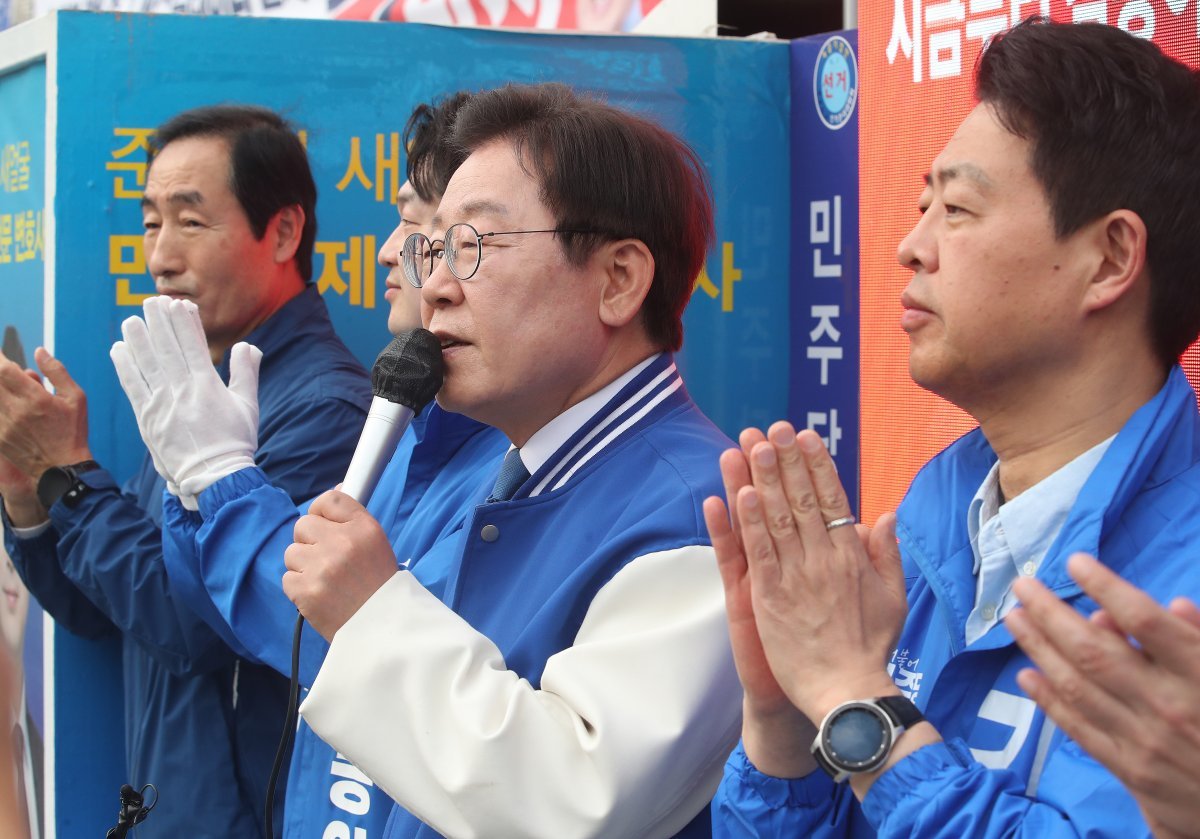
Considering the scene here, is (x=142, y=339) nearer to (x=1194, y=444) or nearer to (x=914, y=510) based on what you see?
(x=914, y=510)

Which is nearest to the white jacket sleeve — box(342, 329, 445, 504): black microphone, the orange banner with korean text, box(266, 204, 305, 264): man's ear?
box(342, 329, 445, 504): black microphone

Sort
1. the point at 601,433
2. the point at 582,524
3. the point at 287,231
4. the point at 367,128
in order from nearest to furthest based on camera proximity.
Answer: the point at 582,524, the point at 601,433, the point at 287,231, the point at 367,128

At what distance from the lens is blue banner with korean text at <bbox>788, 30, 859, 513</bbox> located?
343cm

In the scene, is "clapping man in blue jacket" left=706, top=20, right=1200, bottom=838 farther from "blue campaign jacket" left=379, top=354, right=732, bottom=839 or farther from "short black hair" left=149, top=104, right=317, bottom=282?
"short black hair" left=149, top=104, right=317, bottom=282

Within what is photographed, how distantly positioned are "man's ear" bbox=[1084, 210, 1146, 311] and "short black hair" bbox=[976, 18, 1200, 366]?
1cm

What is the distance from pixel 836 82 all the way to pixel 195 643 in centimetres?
200

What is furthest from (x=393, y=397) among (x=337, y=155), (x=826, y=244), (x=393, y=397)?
(x=826, y=244)

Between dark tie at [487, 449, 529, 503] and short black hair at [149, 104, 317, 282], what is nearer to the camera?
dark tie at [487, 449, 529, 503]

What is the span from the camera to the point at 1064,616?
1017 mm

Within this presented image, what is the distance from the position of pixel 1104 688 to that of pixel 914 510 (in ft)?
1.92

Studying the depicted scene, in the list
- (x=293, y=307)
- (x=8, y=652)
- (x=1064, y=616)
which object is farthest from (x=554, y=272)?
(x=8, y=652)

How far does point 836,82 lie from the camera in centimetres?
343

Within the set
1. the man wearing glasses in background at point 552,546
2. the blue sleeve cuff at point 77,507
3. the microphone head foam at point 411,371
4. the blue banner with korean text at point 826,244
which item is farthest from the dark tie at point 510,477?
the blue banner with korean text at point 826,244

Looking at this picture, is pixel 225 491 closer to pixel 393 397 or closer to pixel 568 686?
pixel 393 397
